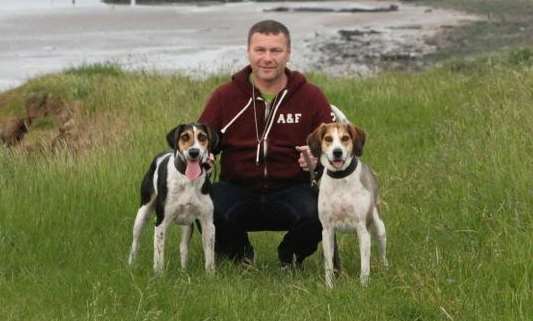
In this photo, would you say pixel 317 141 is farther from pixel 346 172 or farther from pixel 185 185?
pixel 185 185

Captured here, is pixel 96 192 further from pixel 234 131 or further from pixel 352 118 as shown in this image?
pixel 352 118

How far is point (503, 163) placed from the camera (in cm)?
749

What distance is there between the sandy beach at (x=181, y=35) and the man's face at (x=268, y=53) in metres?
9.73

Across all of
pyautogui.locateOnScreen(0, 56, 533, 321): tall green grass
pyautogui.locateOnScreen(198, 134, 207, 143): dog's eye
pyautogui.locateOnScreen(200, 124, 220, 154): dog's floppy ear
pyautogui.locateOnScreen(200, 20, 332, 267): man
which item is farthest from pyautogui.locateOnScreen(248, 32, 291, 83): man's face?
pyautogui.locateOnScreen(0, 56, 533, 321): tall green grass

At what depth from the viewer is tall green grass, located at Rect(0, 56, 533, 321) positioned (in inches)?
213

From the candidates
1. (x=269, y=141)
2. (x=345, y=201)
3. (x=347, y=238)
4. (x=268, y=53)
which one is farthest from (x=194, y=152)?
(x=347, y=238)

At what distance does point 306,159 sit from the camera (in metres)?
6.39

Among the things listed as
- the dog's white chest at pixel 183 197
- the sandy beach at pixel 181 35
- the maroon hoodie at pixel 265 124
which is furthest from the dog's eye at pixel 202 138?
the sandy beach at pixel 181 35

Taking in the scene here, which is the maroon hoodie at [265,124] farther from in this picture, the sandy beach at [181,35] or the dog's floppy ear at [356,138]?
the sandy beach at [181,35]

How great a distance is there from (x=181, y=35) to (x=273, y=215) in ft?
89.8

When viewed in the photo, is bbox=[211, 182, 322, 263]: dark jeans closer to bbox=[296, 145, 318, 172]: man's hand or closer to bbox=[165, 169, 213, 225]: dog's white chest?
bbox=[296, 145, 318, 172]: man's hand

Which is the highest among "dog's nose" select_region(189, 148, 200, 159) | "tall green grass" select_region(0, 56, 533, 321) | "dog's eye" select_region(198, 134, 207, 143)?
"dog's eye" select_region(198, 134, 207, 143)

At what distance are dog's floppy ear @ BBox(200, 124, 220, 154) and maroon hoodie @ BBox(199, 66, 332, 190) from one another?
28 centimetres

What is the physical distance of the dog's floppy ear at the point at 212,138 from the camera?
20.5 ft
